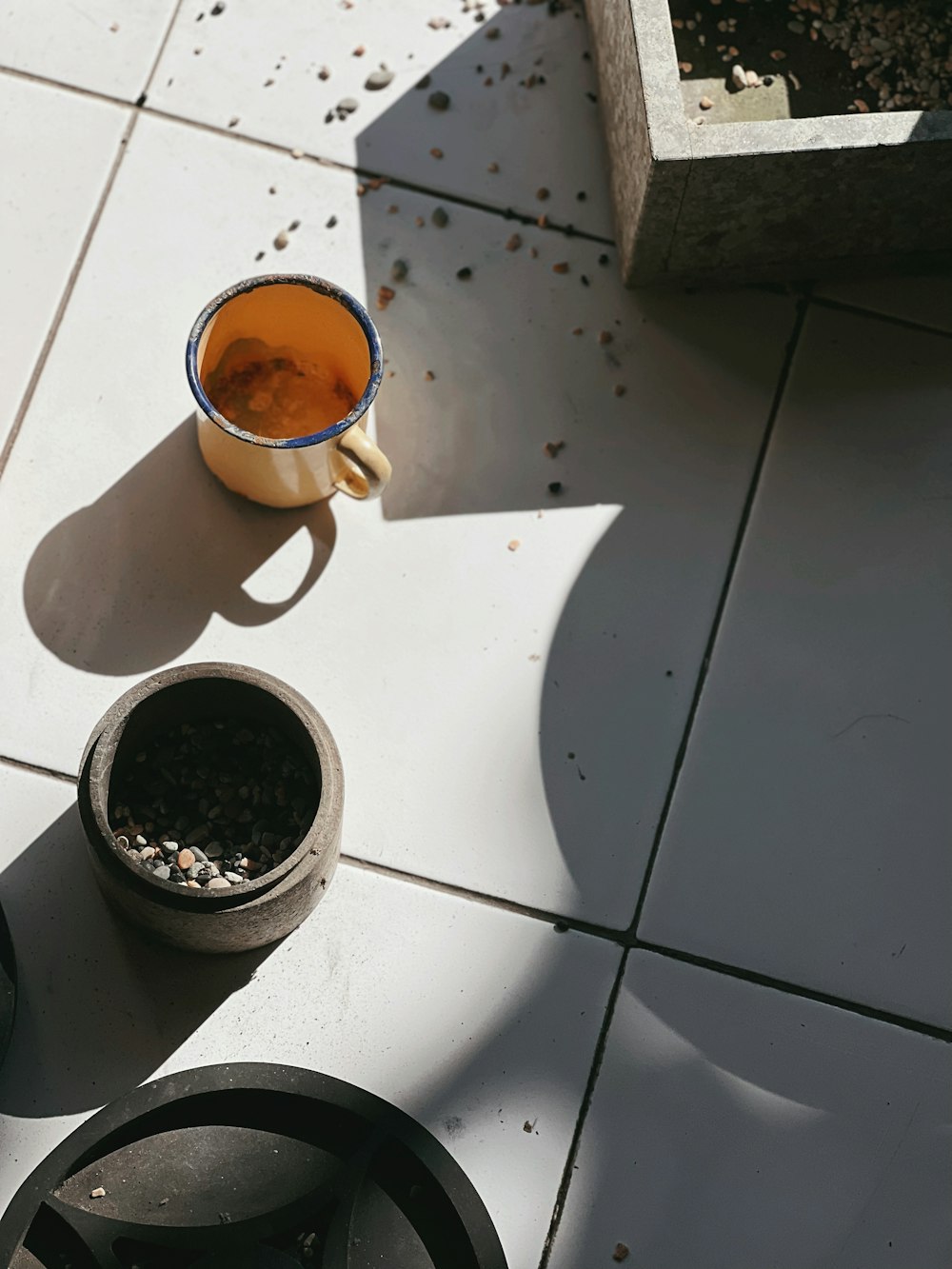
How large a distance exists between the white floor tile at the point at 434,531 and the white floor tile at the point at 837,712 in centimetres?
4

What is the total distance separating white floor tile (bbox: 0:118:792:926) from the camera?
1188 millimetres

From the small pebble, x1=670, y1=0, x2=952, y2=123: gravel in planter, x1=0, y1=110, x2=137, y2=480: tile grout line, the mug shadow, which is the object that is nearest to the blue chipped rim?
the mug shadow

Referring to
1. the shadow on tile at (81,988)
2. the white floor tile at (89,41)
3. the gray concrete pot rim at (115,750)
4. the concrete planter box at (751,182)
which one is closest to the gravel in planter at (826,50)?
the concrete planter box at (751,182)

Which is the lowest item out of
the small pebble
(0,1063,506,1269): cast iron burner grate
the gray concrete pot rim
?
(0,1063,506,1269): cast iron burner grate

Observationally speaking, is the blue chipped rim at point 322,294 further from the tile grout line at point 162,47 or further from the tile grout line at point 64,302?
the tile grout line at point 162,47

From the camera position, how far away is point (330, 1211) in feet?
3.55

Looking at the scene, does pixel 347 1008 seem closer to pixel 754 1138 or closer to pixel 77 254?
pixel 754 1138

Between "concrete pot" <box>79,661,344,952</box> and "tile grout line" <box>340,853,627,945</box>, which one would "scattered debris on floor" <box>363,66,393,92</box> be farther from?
"tile grout line" <box>340,853,627,945</box>

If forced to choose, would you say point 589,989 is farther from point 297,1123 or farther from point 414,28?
point 414,28

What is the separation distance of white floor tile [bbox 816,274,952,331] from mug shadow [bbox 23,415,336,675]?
57 centimetres

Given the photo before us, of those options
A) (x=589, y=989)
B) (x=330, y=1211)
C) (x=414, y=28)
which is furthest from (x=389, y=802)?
(x=414, y=28)

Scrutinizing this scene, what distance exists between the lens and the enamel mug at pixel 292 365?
1109mm

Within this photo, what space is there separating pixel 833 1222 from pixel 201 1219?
0.53m

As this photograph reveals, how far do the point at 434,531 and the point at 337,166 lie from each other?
0.40 meters
